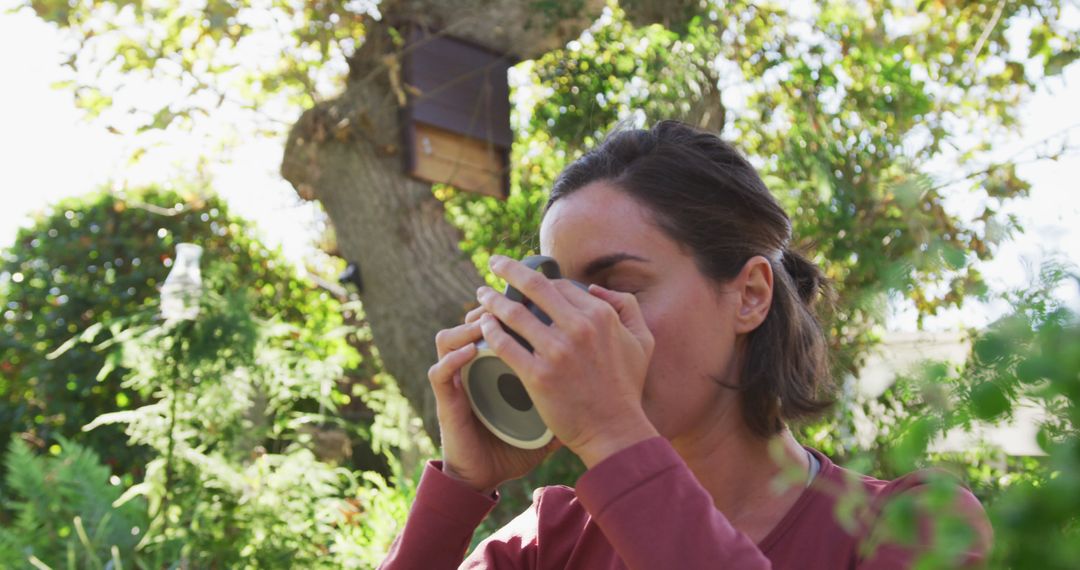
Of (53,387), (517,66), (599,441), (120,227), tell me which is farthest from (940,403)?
(120,227)

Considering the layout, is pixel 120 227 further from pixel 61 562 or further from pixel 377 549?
pixel 377 549

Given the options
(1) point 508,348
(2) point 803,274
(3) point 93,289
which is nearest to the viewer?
(1) point 508,348

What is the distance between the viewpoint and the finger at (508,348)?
104 centimetres

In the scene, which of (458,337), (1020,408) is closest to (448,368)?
Result: (458,337)

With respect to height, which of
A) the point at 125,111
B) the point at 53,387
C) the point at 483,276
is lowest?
the point at 53,387

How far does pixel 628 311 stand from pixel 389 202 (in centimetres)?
323

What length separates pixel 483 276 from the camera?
14.5ft

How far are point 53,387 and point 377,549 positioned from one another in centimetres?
393

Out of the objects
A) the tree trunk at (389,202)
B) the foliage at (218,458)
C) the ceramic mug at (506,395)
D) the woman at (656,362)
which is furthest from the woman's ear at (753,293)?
the foliage at (218,458)

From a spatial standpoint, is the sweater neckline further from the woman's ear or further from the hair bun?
the hair bun

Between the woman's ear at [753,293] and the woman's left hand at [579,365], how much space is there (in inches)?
15.2

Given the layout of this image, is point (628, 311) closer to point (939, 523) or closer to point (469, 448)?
point (469, 448)

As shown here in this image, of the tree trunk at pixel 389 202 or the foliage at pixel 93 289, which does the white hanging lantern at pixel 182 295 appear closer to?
the tree trunk at pixel 389 202

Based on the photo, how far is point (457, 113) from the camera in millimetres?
4301
